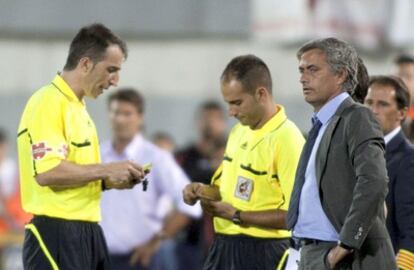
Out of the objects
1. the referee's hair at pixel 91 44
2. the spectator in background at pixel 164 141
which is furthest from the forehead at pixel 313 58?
the spectator in background at pixel 164 141

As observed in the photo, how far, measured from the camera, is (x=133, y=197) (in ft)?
33.7

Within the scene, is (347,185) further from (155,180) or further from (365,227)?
(155,180)

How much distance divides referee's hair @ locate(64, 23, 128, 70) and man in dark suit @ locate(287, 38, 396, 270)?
1.25 meters

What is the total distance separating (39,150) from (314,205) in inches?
60.6

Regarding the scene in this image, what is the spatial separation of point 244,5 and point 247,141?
305 inches

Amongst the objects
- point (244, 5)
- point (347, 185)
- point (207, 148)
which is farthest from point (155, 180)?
point (244, 5)

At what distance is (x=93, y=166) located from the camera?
7.21 m

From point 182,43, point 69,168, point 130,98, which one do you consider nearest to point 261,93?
point 69,168

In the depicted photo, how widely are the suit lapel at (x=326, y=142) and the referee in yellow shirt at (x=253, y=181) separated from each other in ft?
2.95

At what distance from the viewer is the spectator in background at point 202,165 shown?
12.6 metres

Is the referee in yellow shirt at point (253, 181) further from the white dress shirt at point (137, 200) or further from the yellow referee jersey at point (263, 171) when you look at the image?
the white dress shirt at point (137, 200)

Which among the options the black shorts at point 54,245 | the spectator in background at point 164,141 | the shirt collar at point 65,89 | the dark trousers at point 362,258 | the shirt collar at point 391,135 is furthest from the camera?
the spectator in background at point 164,141

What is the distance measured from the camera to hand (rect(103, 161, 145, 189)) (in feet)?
23.6

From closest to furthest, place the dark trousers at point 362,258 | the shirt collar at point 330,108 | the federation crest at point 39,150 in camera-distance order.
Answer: the dark trousers at point 362,258, the shirt collar at point 330,108, the federation crest at point 39,150
